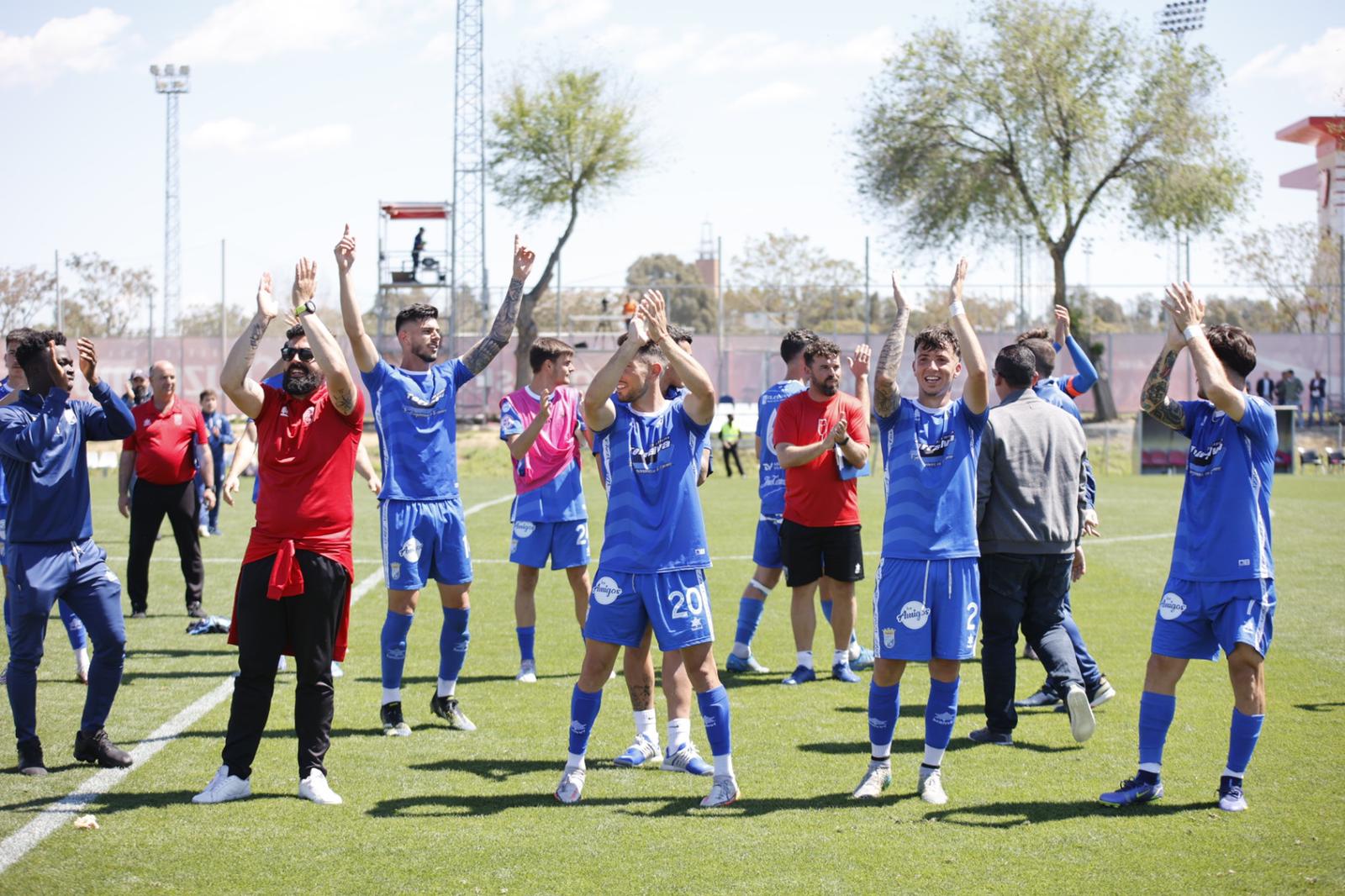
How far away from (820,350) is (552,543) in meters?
2.50

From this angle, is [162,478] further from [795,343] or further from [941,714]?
[941,714]

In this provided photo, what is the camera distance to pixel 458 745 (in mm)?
7336

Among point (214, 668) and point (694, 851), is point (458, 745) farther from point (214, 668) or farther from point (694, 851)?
point (214, 668)

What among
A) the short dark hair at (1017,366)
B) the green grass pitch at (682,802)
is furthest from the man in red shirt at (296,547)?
the short dark hair at (1017,366)

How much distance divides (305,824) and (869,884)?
8.44 ft

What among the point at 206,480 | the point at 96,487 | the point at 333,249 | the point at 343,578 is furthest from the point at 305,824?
the point at 96,487

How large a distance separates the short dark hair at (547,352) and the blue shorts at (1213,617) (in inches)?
163

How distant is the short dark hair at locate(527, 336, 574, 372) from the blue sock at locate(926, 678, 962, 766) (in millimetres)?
3513

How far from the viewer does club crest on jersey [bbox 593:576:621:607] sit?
20.0ft

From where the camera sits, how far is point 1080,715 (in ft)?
21.9

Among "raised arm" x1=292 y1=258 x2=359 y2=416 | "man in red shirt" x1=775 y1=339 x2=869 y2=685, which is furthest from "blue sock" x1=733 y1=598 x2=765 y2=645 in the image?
"raised arm" x1=292 y1=258 x2=359 y2=416

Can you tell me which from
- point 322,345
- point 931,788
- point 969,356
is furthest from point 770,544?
point 322,345

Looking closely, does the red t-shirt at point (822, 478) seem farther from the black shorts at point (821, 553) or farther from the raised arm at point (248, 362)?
the raised arm at point (248, 362)

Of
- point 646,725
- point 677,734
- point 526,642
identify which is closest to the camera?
point 677,734
